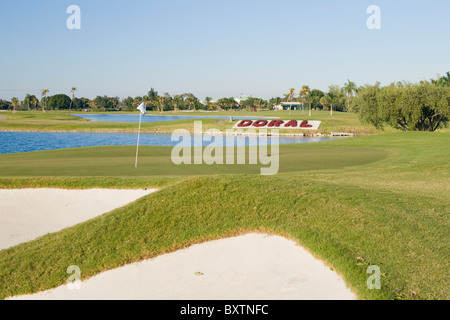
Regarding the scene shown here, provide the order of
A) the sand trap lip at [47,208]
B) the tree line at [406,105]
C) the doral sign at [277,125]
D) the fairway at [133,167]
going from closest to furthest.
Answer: the sand trap lip at [47,208] < the fairway at [133,167] < the tree line at [406,105] < the doral sign at [277,125]

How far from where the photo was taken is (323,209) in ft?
35.8

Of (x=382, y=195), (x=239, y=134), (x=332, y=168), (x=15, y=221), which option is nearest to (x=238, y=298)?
(x=382, y=195)

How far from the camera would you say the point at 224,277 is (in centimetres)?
849

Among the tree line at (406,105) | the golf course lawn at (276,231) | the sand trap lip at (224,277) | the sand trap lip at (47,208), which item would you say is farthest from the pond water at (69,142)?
the sand trap lip at (224,277)

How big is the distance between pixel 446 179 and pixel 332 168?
18.8ft

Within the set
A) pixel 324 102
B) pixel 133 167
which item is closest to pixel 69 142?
pixel 133 167

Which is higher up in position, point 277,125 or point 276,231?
point 277,125

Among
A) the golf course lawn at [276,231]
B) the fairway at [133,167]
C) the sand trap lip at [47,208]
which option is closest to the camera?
the golf course lawn at [276,231]

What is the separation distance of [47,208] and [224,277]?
818 cm

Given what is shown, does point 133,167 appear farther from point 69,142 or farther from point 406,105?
point 69,142

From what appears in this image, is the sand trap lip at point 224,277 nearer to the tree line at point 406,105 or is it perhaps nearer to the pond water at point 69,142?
the tree line at point 406,105

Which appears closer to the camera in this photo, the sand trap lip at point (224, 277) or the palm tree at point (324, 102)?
the sand trap lip at point (224, 277)

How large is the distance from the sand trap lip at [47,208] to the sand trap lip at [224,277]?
4.49 m

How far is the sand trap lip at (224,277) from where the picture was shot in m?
7.85
